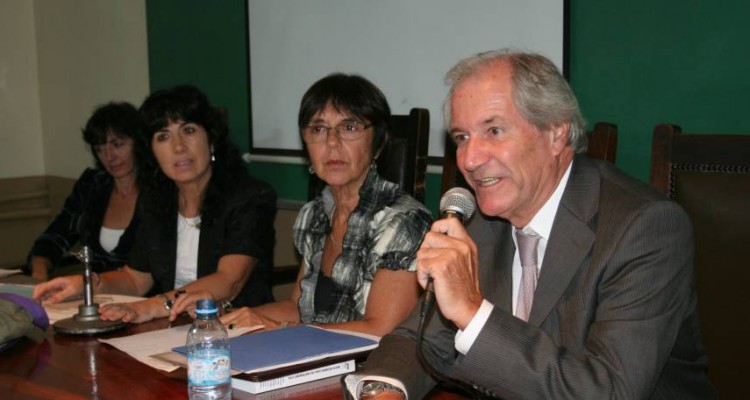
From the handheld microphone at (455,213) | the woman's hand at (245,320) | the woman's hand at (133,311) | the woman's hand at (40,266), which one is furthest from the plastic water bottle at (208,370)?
the woman's hand at (40,266)

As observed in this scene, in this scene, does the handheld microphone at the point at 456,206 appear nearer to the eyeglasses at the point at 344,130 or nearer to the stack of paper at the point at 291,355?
the stack of paper at the point at 291,355

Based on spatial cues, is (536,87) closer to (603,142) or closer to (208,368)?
(603,142)

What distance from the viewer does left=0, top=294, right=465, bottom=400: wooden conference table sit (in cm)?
166

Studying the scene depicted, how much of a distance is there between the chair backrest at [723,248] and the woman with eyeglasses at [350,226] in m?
0.70

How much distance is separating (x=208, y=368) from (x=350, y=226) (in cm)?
89

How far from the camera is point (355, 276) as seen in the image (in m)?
2.37

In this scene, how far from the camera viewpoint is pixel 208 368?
155 cm

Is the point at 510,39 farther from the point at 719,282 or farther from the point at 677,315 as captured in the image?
the point at 677,315

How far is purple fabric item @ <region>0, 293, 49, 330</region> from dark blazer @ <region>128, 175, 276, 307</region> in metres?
0.71

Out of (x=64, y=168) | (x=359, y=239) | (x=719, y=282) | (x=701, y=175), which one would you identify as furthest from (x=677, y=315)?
(x=64, y=168)

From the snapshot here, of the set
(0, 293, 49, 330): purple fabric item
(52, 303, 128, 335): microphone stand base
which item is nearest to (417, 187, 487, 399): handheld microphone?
(52, 303, 128, 335): microphone stand base

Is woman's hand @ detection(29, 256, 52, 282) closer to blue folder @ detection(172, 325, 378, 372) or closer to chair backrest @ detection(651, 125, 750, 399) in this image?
blue folder @ detection(172, 325, 378, 372)

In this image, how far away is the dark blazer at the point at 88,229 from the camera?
3.74m

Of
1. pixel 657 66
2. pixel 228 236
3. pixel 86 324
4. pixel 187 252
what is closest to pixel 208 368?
pixel 86 324
